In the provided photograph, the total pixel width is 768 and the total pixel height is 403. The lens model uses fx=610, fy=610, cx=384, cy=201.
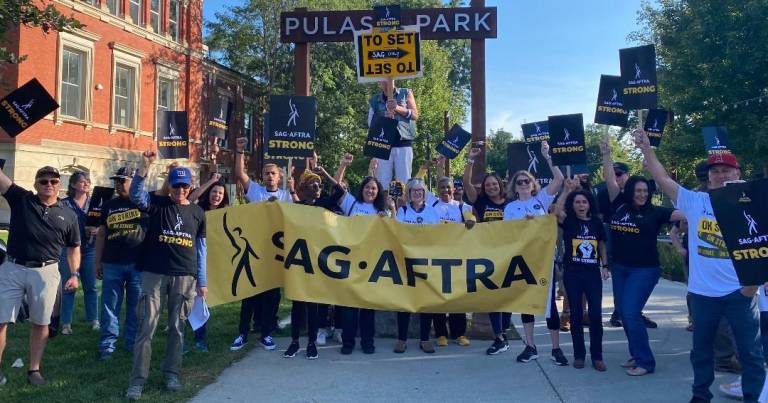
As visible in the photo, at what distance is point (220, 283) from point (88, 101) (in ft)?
65.8

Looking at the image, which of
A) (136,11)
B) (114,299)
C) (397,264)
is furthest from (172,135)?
(136,11)

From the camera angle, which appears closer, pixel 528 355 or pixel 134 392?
pixel 134 392

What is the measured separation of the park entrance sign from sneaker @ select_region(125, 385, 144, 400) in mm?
5283

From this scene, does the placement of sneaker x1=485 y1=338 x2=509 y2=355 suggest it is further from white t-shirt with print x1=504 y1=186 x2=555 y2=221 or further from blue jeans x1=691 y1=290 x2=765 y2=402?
blue jeans x1=691 y1=290 x2=765 y2=402

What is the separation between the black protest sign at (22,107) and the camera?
615 cm

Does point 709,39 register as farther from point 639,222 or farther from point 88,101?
point 88,101

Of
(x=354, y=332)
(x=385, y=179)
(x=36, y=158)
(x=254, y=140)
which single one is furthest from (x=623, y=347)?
(x=254, y=140)

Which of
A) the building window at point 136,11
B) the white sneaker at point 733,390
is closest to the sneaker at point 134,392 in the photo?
the white sneaker at point 733,390

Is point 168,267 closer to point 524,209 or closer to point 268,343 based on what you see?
point 268,343

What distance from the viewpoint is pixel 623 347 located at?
7199 mm

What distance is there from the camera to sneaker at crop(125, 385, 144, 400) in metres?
5.22

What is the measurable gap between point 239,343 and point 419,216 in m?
2.59

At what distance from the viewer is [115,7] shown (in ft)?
83.3

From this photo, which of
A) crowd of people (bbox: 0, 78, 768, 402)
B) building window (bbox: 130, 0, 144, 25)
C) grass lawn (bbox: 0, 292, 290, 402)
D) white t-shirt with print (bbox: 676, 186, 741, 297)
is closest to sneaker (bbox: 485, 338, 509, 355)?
crowd of people (bbox: 0, 78, 768, 402)
